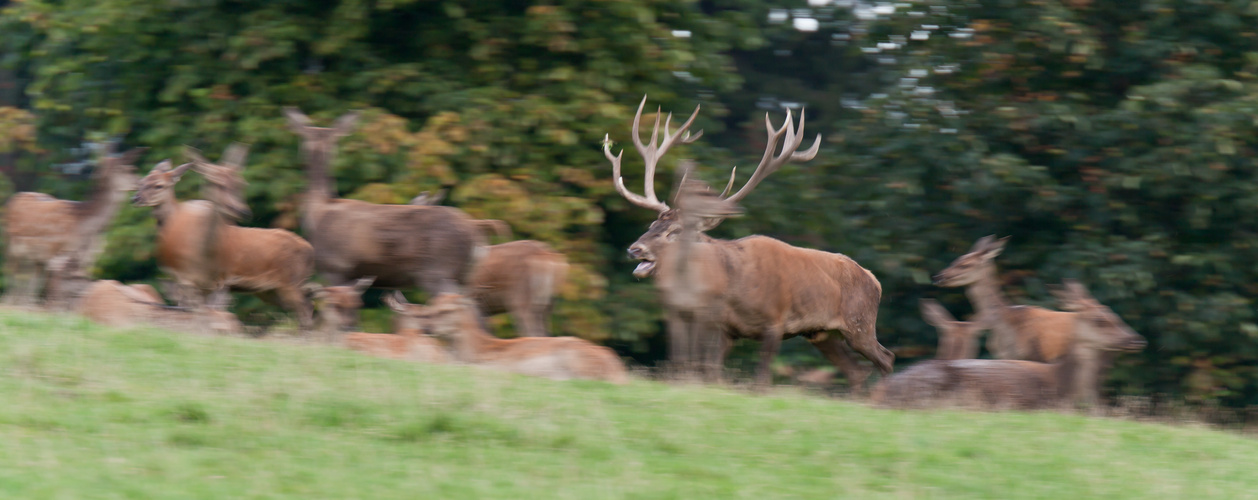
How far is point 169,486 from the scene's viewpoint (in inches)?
227

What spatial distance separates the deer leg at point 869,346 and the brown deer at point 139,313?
17.3 ft

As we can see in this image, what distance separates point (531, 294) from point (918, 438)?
538 cm

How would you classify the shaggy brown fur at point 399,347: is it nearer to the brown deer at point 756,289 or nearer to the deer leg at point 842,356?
the brown deer at point 756,289

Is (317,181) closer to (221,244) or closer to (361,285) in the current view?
(221,244)

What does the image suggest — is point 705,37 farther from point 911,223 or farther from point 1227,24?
point 1227,24

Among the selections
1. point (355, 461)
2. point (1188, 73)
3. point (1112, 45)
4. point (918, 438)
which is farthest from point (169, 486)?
point (1112, 45)

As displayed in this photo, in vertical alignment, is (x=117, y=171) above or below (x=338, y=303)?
above

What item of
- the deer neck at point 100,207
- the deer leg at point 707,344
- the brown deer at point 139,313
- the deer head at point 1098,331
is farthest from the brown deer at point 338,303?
the deer head at point 1098,331

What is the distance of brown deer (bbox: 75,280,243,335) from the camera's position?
10.6 meters

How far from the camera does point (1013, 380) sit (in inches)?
388

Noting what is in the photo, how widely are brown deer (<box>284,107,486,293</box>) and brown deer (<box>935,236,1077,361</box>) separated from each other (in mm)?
4558

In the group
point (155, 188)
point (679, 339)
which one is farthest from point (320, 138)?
point (679, 339)

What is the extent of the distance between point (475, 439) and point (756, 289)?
4487mm

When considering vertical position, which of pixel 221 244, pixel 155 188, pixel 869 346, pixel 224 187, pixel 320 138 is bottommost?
pixel 869 346
